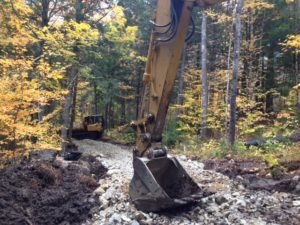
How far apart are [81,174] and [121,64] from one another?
44.4 feet

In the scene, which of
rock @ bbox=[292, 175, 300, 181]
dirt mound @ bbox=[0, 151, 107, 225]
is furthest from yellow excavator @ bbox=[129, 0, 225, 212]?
rock @ bbox=[292, 175, 300, 181]

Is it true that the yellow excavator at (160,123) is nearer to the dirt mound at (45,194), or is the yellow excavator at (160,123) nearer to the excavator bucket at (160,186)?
the excavator bucket at (160,186)

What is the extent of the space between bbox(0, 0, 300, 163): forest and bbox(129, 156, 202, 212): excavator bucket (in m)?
2.39

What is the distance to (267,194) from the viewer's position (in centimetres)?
518

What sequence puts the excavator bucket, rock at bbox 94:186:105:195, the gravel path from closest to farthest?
1. the gravel path
2. the excavator bucket
3. rock at bbox 94:186:105:195

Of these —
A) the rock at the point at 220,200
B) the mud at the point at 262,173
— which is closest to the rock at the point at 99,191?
the rock at the point at 220,200

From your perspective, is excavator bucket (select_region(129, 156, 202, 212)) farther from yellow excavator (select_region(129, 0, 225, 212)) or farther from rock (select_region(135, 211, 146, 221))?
rock (select_region(135, 211, 146, 221))

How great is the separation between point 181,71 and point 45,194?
1356 centimetres

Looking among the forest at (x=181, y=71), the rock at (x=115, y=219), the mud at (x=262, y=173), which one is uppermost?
the forest at (x=181, y=71)

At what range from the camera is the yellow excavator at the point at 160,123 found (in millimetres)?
4488

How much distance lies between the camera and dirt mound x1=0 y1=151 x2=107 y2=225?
15.9ft

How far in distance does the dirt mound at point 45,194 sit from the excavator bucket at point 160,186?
1027 mm

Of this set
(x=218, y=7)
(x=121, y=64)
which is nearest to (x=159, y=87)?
(x=218, y=7)

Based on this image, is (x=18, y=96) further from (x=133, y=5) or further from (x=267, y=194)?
(x=133, y=5)
